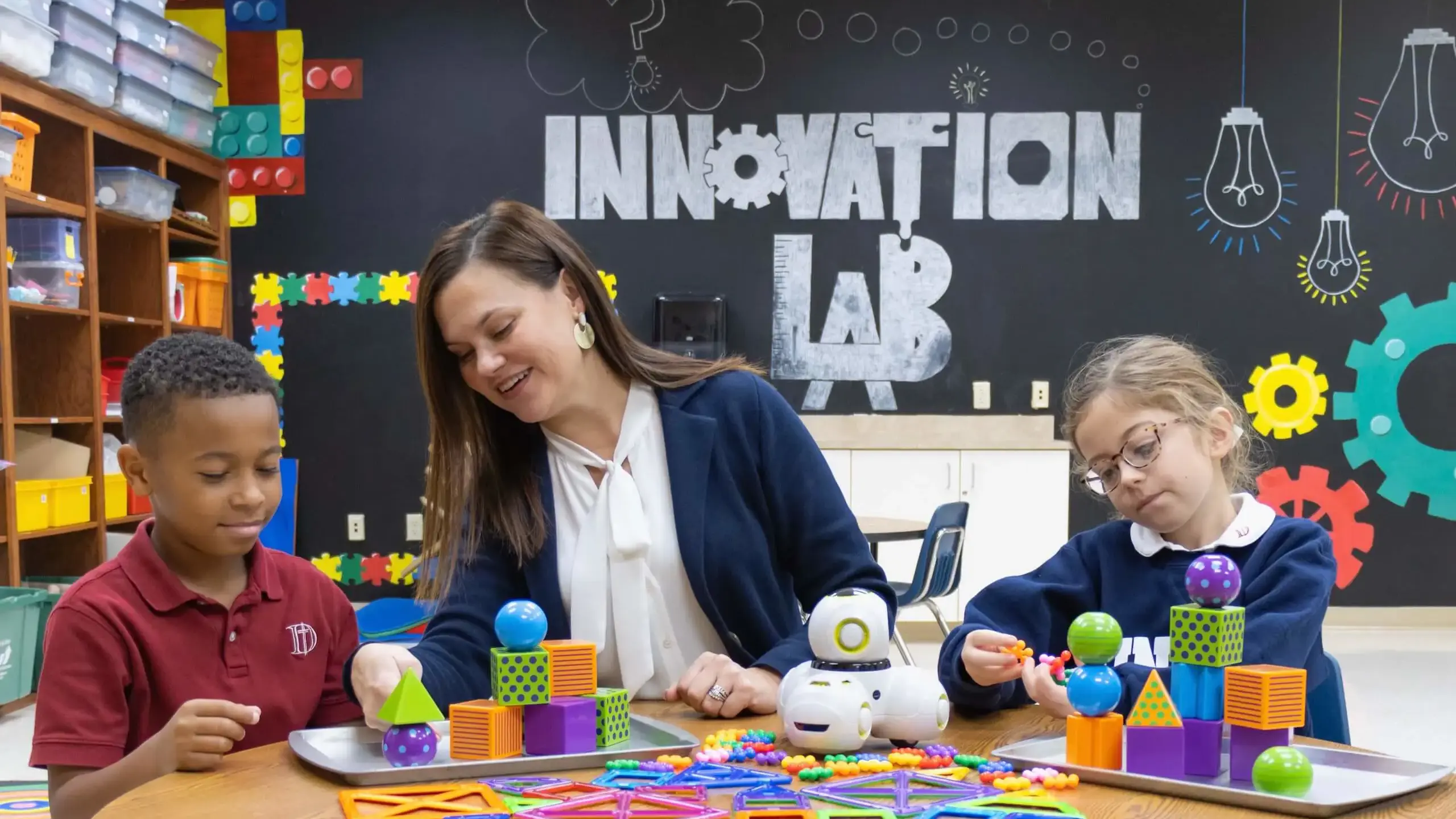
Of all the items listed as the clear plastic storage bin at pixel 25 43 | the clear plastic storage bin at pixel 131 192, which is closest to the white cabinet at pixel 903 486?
the clear plastic storage bin at pixel 131 192

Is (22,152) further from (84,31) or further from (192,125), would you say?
(192,125)

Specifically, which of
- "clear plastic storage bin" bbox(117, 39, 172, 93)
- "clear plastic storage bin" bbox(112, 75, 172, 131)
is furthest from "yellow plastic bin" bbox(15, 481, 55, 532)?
"clear plastic storage bin" bbox(117, 39, 172, 93)

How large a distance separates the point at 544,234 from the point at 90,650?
2.46 ft

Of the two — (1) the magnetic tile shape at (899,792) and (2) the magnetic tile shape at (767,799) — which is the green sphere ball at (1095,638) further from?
(2) the magnetic tile shape at (767,799)

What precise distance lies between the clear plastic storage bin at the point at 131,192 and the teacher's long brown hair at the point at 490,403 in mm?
3854

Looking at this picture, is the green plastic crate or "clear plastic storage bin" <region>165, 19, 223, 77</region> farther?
"clear plastic storage bin" <region>165, 19, 223, 77</region>

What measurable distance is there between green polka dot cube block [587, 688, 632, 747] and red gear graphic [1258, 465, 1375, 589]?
5.27 m

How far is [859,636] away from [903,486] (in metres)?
4.41

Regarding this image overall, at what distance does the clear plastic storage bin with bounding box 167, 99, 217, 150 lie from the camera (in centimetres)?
541

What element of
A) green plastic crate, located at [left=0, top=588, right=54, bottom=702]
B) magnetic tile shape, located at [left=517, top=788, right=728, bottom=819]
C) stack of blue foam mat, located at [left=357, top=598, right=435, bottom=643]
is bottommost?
green plastic crate, located at [left=0, top=588, right=54, bottom=702]

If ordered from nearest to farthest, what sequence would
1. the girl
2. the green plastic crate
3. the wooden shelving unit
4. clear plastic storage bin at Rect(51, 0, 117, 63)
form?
the girl
the green plastic crate
the wooden shelving unit
clear plastic storage bin at Rect(51, 0, 117, 63)

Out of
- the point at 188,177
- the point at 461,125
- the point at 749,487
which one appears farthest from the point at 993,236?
the point at 749,487

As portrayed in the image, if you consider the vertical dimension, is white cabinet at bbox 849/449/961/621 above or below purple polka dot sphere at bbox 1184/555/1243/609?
below

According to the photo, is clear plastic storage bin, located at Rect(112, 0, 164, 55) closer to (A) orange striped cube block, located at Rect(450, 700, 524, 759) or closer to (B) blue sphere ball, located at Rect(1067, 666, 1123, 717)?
(A) orange striped cube block, located at Rect(450, 700, 524, 759)
